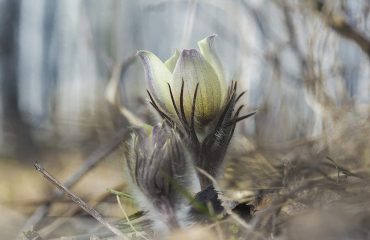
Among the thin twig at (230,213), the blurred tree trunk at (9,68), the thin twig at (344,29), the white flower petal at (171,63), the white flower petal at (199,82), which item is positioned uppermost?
the blurred tree trunk at (9,68)

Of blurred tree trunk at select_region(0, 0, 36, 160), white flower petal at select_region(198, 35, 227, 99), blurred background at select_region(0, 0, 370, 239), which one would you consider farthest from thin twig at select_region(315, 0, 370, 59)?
blurred tree trunk at select_region(0, 0, 36, 160)

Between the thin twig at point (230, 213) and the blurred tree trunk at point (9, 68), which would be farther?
the blurred tree trunk at point (9, 68)

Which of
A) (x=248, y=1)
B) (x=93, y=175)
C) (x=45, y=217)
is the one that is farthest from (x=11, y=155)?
(x=45, y=217)

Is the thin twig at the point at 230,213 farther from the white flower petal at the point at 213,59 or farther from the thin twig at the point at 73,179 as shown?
the thin twig at the point at 73,179

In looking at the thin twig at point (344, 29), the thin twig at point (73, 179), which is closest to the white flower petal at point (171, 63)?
the thin twig at point (73, 179)

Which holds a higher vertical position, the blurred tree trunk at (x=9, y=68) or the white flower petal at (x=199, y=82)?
the blurred tree trunk at (x=9, y=68)

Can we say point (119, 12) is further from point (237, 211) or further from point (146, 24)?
point (237, 211)

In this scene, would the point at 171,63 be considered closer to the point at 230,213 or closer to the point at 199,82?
the point at 199,82
